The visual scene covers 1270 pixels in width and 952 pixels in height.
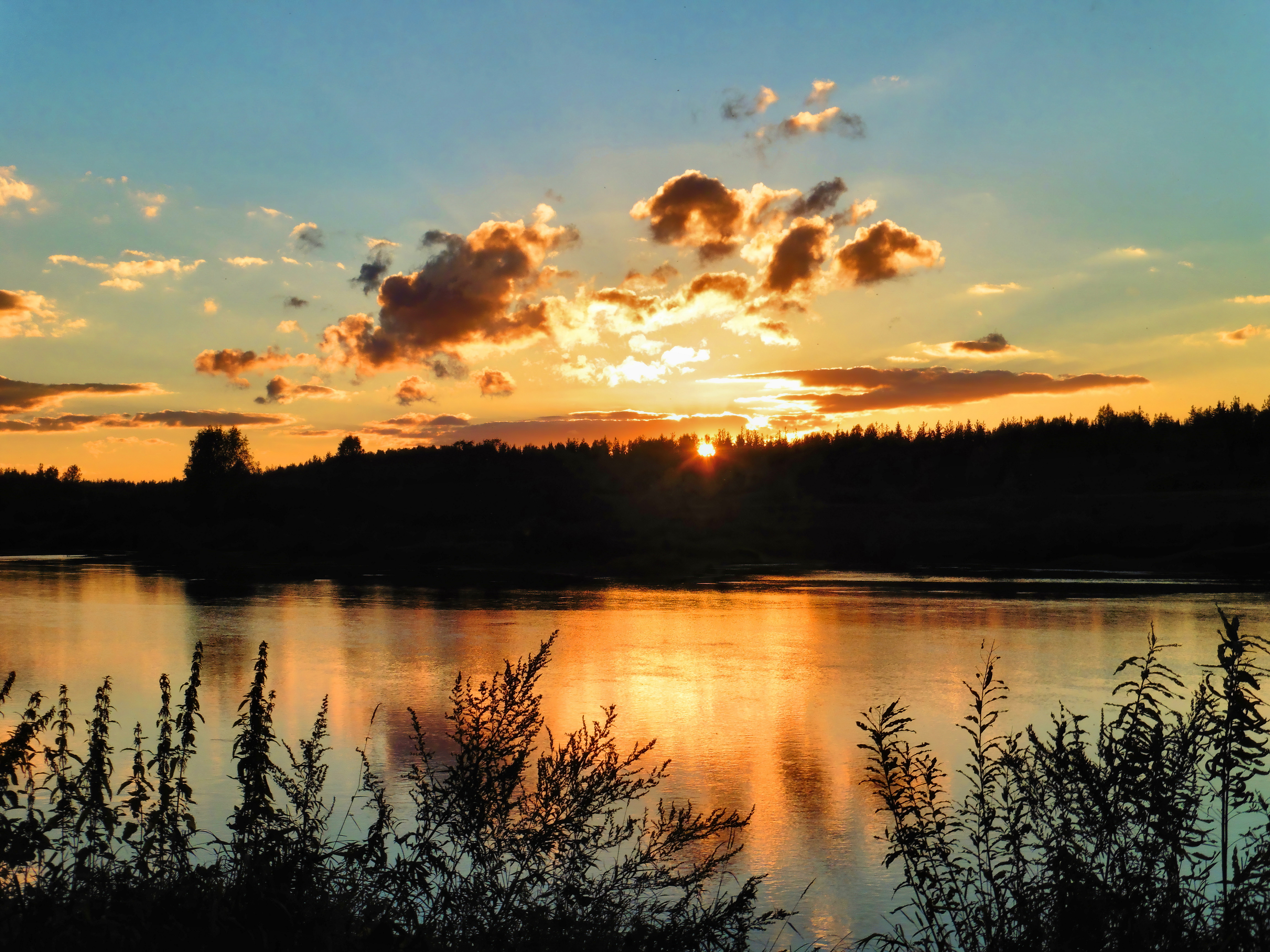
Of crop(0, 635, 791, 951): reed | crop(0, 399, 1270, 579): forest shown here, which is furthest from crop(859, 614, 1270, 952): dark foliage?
crop(0, 399, 1270, 579): forest

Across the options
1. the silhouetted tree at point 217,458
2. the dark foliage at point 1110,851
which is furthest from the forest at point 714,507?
the dark foliage at point 1110,851

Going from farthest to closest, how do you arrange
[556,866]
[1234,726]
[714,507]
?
[714,507], [556,866], [1234,726]

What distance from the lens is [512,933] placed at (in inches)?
230

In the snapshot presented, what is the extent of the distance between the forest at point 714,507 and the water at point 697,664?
19.5 m

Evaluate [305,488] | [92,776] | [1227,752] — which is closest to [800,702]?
[1227,752]

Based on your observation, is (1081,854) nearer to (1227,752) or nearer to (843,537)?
(1227,752)

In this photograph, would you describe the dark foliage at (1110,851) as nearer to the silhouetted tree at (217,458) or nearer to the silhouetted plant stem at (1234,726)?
the silhouetted plant stem at (1234,726)

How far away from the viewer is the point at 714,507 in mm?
84938

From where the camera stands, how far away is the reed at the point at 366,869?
547cm

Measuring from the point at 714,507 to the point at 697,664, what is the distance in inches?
2553

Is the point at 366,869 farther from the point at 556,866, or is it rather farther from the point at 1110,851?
the point at 1110,851

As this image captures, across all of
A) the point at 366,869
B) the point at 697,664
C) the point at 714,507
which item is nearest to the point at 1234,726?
the point at 366,869

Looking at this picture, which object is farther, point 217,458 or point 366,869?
point 217,458

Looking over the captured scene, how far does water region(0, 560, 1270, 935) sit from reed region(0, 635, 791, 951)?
163 centimetres
